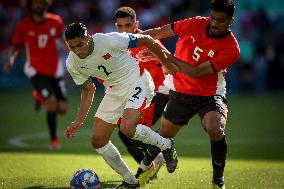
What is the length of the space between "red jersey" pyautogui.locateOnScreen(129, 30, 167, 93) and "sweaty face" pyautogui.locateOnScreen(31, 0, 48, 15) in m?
4.70

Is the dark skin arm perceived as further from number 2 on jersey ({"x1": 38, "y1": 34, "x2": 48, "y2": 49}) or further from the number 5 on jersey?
number 2 on jersey ({"x1": 38, "y1": 34, "x2": 48, "y2": 49})

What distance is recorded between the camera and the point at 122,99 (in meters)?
9.91

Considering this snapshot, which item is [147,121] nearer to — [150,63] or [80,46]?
[150,63]

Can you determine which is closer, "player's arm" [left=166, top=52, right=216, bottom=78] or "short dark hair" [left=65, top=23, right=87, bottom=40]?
"short dark hair" [left=65, top=23, right=87, bottom=40]

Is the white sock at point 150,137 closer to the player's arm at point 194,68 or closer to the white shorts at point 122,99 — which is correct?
the white shorts at point 122,99

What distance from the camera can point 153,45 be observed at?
946 centimetres

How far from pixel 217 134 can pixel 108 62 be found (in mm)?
1598

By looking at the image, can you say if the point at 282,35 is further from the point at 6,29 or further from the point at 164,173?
the point at 164,173

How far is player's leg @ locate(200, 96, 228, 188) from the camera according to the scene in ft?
30.9

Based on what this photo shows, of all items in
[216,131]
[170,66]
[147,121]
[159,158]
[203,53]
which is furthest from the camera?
[147,121]

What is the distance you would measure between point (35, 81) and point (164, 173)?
4.71m

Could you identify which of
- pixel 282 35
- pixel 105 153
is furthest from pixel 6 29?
pixel 105 153

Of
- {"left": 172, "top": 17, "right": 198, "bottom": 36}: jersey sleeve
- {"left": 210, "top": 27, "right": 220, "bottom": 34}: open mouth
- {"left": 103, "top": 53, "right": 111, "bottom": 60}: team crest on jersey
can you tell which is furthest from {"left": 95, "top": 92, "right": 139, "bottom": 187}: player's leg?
{"left": 210, "top": 27, "right": 220, "bottom": 34}: open mouth

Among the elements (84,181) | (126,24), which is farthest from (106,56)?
(126,24)
